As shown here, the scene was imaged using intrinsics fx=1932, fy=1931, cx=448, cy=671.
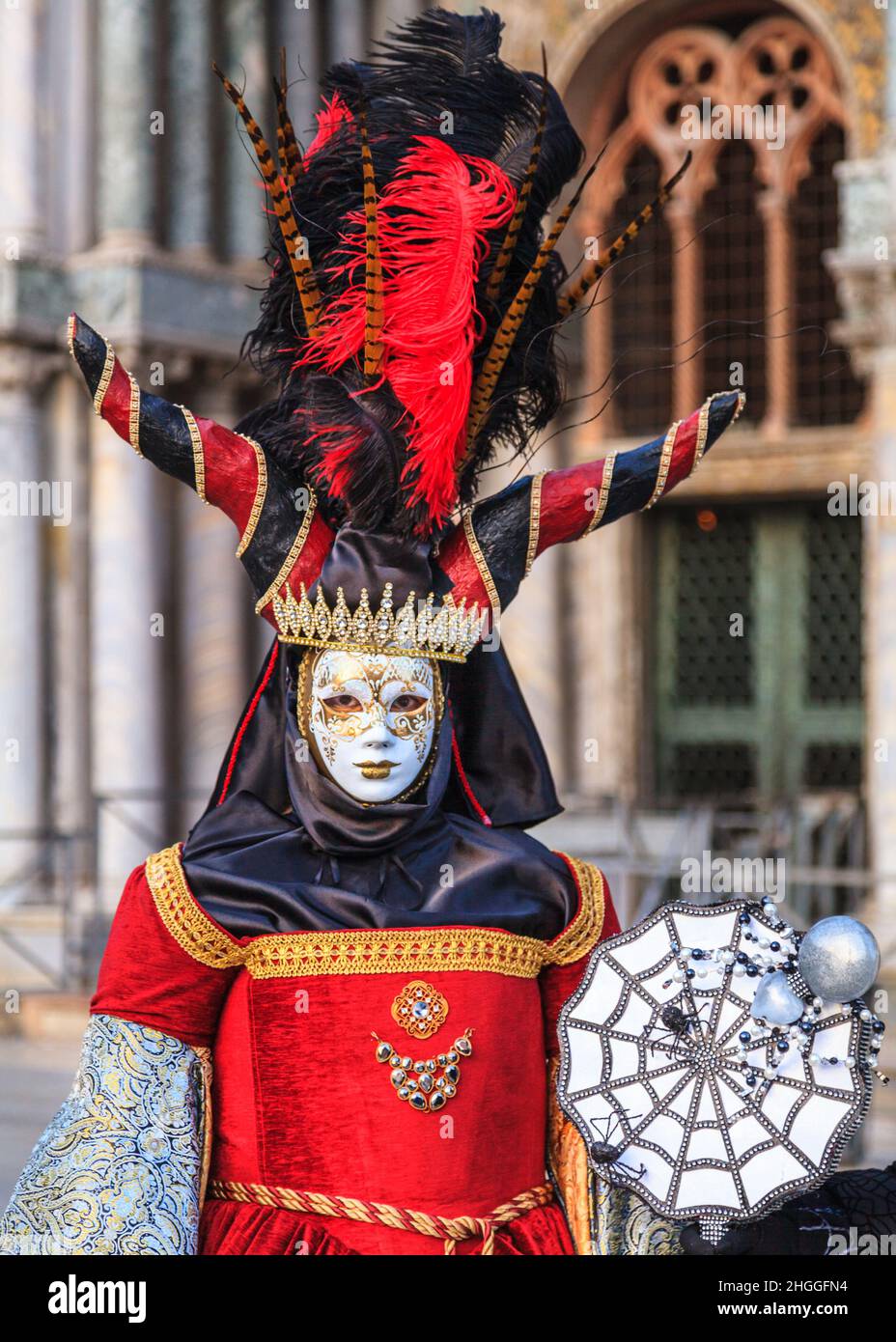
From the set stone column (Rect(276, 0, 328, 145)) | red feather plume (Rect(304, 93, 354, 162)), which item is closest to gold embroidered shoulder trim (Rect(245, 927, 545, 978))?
red feather plume (Rect(304, 93, 354, 162))

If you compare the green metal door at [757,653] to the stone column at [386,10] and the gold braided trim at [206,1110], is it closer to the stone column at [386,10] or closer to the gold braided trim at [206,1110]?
the stone column at [386,10]

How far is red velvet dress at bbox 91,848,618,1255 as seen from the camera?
296cm

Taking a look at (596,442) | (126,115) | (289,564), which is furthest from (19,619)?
(289,564)

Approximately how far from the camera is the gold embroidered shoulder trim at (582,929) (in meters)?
3.13

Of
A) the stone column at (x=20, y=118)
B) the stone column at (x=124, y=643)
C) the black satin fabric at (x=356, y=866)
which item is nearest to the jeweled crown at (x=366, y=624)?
the black satin fabric at (x=356, y=866)

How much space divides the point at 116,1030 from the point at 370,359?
3.65 feet

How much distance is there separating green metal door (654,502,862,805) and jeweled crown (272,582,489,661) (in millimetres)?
7454

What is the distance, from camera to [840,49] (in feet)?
31.6

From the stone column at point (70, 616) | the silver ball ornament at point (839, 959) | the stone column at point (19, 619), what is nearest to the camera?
the silver ball ornament at point (839, 959)

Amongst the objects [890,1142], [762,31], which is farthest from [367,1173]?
[762,31]

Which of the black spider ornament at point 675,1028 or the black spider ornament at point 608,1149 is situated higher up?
the black spider ornament at point 675,1028

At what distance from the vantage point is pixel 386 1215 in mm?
2936

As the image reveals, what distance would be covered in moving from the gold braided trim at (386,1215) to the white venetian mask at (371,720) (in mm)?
617
